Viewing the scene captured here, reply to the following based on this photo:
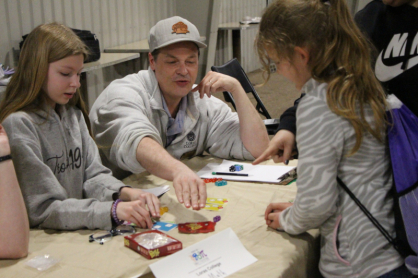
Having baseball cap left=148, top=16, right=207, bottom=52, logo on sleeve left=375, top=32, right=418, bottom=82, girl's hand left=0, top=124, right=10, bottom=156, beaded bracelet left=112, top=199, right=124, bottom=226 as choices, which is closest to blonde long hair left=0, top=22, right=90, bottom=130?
girl's hand left=0, top=124, right=10, bottom=156

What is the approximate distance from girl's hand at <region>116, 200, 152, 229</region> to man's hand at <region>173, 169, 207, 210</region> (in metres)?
0.15

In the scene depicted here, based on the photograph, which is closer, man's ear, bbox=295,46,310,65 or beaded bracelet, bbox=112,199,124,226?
man's ear, bbox=295,46,310,65

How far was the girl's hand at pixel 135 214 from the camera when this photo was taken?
5.13 feet

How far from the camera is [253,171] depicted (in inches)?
86.9

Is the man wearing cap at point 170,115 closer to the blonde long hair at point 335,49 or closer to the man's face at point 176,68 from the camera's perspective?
the man's face at point 176,68

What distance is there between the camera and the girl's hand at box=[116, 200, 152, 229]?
1.56 m

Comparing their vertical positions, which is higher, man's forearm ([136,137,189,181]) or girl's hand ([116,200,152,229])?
man's forearm ([136,137,189,181])

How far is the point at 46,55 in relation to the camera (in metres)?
1.60

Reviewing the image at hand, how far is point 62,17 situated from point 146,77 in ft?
7.54

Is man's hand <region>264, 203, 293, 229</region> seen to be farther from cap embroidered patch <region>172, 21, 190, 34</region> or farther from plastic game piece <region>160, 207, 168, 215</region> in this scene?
cap embroidered patch <region>172, 21, 190, 34</region>

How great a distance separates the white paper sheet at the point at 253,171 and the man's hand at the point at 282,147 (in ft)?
1.31

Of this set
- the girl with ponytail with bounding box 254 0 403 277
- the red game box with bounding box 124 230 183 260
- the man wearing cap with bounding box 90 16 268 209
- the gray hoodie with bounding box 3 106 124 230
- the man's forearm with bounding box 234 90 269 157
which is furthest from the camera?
the man's forearm with bounding box 234 90 269 157

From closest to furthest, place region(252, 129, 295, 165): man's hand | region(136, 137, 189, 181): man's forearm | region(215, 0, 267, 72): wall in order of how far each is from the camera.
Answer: region(252, 129, 295, 165): man's hand
region(136, 137, 189, 181): man's forearm
region(215, 0, 267, 72): wall

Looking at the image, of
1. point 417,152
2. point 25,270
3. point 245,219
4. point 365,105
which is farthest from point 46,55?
point 417,152
